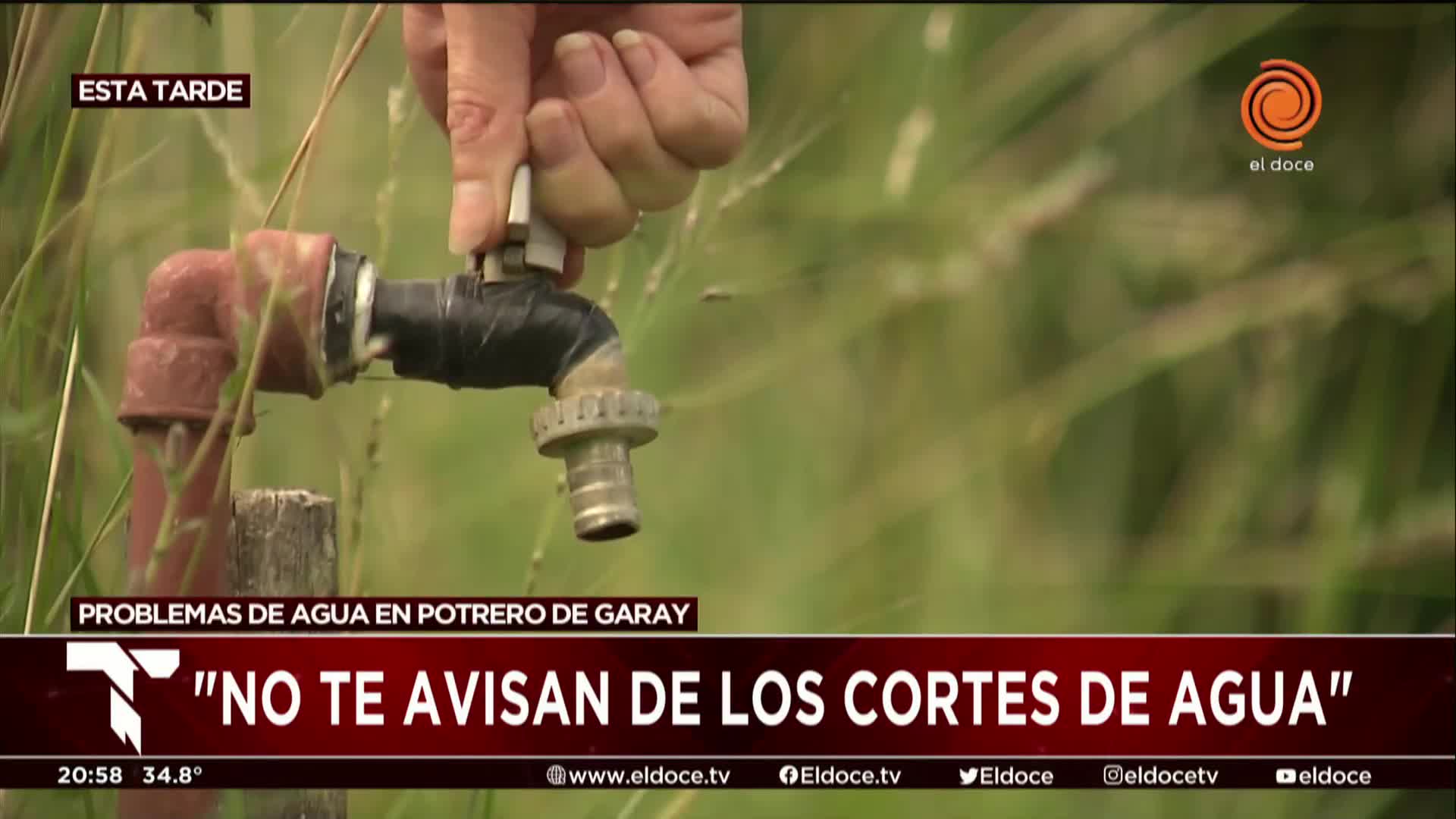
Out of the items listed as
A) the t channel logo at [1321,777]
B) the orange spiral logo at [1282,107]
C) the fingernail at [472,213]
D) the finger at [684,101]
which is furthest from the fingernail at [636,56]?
the t channel logo at [1321,777]

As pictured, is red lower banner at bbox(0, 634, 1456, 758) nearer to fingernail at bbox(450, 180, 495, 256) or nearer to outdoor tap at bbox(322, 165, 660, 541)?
outdoor tap at bbox(322, 165, 660, 541)

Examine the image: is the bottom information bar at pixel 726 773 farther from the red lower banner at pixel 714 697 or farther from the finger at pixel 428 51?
the finger at pixel 428 51

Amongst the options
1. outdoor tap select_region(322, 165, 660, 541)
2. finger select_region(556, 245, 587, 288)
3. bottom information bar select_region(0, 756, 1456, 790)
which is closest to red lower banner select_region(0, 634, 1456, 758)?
bottom information bar select_region(0, 756, 1456, 790)

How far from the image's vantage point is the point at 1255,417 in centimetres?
162

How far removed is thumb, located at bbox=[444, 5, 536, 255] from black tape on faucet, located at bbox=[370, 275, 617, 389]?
0.03 m

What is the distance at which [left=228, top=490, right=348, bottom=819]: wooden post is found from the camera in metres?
1.22

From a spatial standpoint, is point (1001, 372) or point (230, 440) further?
point (1001, 372)

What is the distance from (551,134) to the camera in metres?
1.19

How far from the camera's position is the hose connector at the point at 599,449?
119cm

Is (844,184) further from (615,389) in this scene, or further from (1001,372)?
(615,389)

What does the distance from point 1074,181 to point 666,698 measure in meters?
0.65

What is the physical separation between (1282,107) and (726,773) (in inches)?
23.7

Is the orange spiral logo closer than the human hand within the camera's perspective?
No

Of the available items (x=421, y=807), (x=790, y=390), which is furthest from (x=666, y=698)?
(x=790, y=390)
